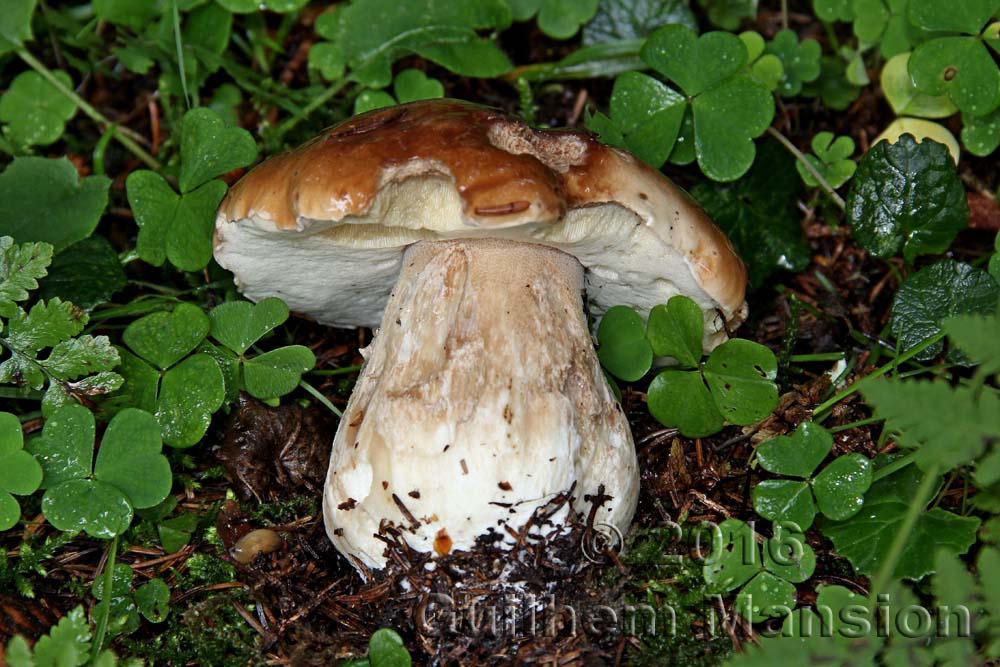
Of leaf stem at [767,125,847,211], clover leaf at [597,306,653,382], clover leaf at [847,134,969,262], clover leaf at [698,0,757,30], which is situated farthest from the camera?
clover leaf at [698,0,757,30]

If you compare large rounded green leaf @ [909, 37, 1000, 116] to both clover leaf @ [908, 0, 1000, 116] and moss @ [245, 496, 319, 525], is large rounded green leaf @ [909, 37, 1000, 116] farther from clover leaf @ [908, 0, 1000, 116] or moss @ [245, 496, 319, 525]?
moss @ [245, 496, 319, 525]

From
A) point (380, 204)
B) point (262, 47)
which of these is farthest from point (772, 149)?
point (262, 47)

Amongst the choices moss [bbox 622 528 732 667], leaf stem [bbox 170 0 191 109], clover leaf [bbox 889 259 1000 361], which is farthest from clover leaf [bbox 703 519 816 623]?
leaf stem [bbox 170 0 191 109]

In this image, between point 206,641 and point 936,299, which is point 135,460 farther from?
point 936,299

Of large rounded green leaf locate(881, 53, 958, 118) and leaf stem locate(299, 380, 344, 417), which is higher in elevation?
large rounded green leaf locate(881, 53, 958, 118)

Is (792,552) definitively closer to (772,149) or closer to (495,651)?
(495,651)

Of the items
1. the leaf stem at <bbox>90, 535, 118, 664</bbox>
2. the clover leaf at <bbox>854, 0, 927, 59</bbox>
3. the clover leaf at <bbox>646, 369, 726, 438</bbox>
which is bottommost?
the leaf stem at <bbox>90, 535, 118, 664</bbox>
